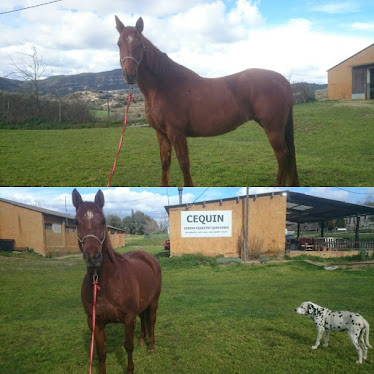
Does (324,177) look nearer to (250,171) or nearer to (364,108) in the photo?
(250,171)

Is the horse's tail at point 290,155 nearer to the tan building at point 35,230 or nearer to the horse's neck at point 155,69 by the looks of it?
the horse's neck at point 155,69

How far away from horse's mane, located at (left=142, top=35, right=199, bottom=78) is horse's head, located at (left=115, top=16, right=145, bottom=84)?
0.48 feet

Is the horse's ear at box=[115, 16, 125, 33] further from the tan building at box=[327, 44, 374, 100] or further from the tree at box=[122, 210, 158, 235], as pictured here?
the tan building at box=[327, 44, 374, 100]

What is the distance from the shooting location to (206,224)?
21.2 feet

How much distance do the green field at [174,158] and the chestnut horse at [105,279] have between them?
1.31 metres

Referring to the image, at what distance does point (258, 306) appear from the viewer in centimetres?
598

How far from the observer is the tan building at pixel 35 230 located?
214 inches

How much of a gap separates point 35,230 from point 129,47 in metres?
4.07

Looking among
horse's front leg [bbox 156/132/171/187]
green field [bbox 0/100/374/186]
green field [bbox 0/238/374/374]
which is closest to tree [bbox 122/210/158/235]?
green field [bbox 0/238/374/374]

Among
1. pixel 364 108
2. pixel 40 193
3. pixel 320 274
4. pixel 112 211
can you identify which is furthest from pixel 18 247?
pixel 364 108

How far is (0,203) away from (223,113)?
4.37 metres

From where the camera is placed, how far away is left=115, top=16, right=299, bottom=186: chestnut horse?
10.3 ft

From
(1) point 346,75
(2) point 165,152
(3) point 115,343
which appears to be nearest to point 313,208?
(2) point 165,152

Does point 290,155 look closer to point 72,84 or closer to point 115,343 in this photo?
point 72,84
